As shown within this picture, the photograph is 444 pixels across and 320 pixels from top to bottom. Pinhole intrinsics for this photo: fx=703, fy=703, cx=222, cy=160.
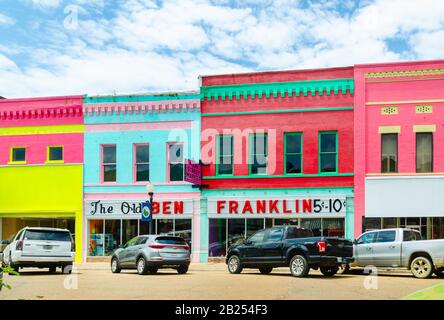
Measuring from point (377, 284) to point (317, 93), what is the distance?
15.3 meters

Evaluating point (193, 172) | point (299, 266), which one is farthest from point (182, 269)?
point (193, 172)

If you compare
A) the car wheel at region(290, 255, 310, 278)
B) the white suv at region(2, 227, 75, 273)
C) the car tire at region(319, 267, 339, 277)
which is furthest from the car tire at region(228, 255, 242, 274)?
the white suv at region(2, 227, 75, 273)

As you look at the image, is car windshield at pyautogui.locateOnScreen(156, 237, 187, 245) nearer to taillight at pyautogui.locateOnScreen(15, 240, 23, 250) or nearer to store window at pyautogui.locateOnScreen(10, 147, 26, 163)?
taillight at pyautogui.locateOnScreen(15, 240, 23, 250)

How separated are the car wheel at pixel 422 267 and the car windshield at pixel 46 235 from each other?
40.2 feet

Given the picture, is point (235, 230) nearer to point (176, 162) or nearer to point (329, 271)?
point (176, 162)

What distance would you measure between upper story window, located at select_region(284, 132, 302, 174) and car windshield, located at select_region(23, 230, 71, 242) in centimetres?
1221

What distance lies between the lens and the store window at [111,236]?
35594 mm

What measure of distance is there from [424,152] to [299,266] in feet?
39.2

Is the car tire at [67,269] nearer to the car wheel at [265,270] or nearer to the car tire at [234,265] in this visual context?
the car tire at [234,265]

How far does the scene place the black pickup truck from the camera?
2250cm

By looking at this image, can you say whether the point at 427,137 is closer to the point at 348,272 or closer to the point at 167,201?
the point at 348,272

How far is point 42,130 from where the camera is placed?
37.3 meters

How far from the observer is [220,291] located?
17438mm
